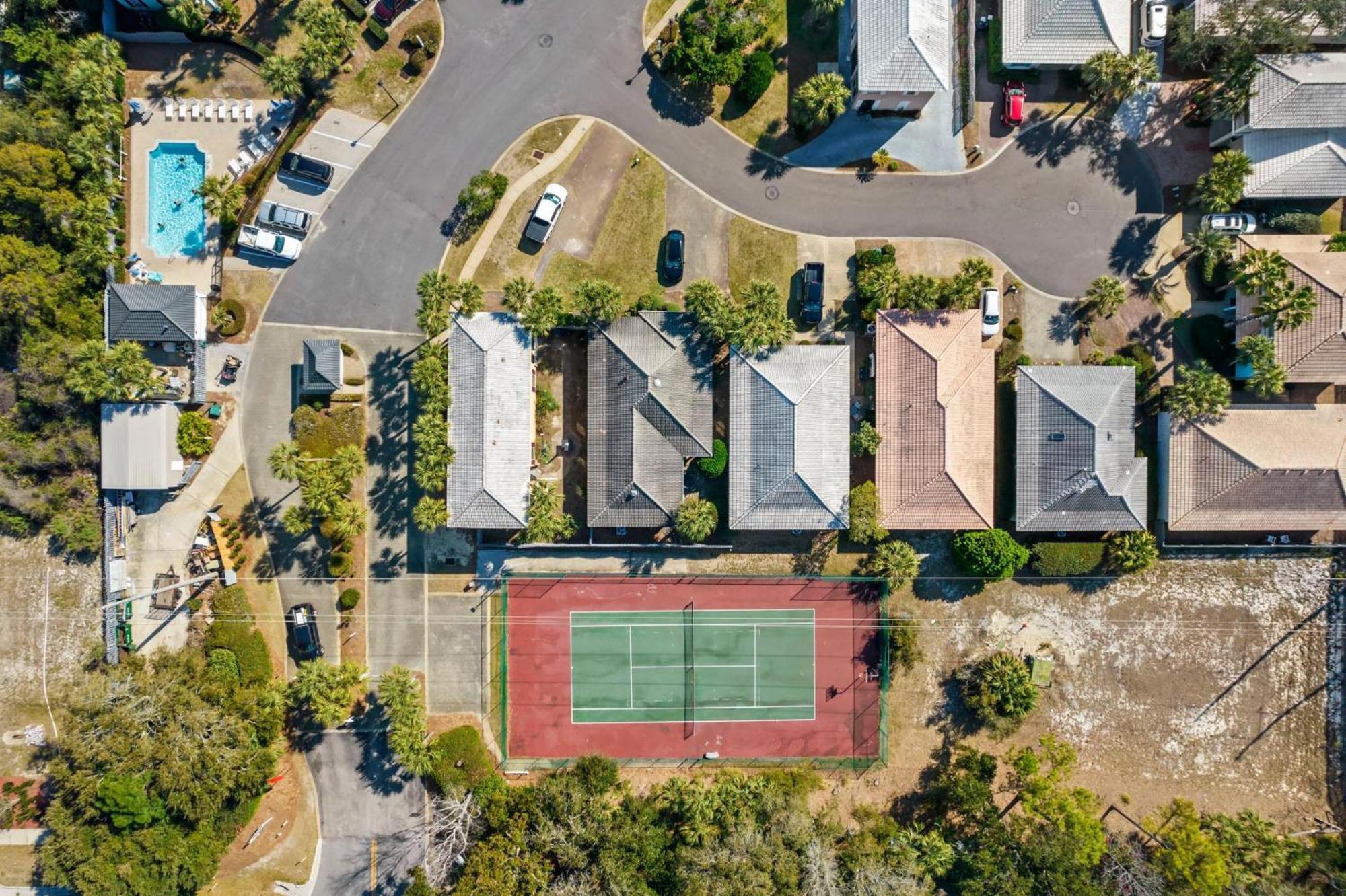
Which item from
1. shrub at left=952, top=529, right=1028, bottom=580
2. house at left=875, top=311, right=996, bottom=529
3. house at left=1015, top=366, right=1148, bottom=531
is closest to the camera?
house at left=1015, top=366, right=1148, bottom=531

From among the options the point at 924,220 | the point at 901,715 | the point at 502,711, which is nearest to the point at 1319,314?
the point at 924,220

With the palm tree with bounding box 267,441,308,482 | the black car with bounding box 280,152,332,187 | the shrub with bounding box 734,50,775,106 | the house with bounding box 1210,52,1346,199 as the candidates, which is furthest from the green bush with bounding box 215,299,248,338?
the house with bounding box 1210,52,1346,199

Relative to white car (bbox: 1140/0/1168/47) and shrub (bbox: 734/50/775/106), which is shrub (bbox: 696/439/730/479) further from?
white car (bbox: 1140/0/1168/47)

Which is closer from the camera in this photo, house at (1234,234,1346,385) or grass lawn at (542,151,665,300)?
house at (1234,234,1346,385)

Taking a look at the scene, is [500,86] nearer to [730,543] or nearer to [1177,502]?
[730,543]

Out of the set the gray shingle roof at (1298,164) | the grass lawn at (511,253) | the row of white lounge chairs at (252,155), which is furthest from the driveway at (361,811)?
the gray shingle roof at (1298,164)

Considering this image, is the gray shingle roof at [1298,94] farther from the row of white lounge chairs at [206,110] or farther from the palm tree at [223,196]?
the row of white lounge chairs at [206,110]
